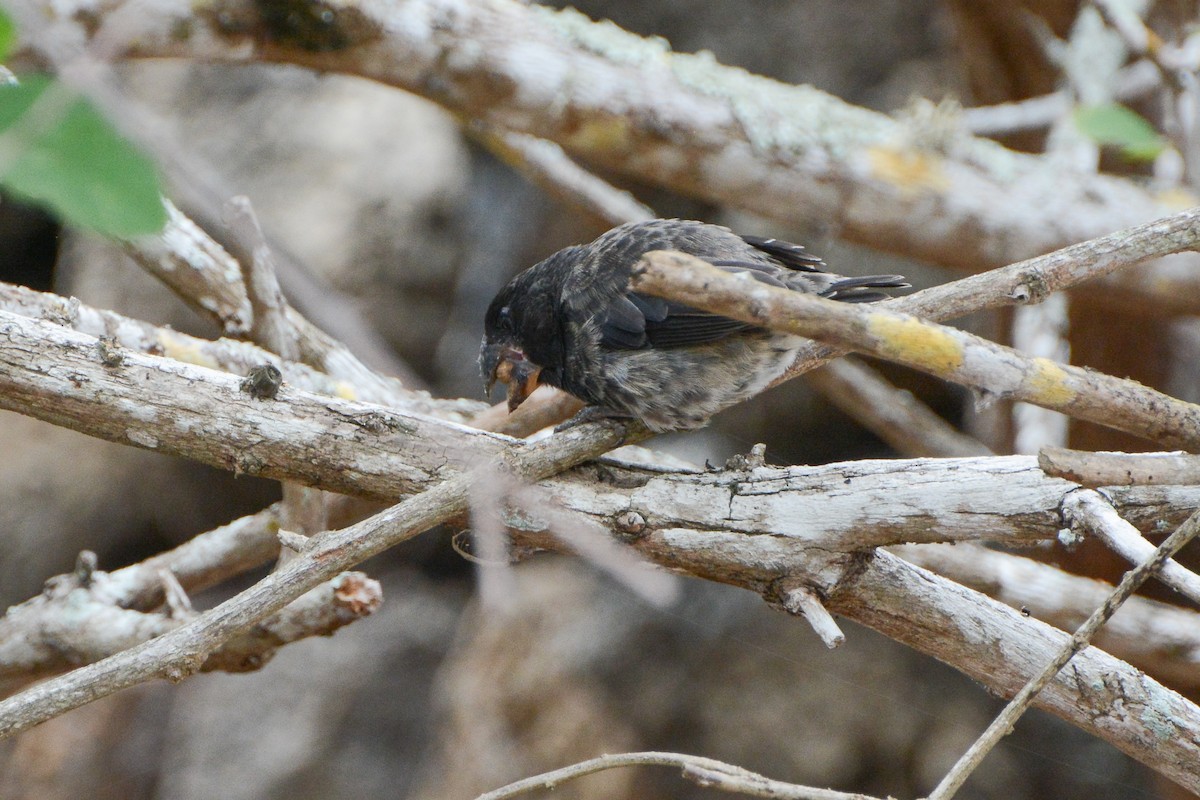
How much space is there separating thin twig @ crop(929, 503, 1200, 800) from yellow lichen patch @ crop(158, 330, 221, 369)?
7.90 ft

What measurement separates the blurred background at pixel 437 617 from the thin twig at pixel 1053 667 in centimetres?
347

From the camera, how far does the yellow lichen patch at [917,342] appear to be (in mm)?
1617

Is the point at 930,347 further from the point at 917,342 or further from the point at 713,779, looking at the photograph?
the point at 713,779

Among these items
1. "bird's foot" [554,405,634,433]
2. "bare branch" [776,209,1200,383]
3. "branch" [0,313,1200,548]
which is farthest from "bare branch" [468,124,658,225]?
"bare branch" [776,209,1200,383]

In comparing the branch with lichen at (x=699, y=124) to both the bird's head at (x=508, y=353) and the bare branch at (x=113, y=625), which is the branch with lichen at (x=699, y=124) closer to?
the bird's head at (x=508, y=353)

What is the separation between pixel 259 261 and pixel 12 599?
331 centimetres

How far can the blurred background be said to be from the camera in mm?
5180

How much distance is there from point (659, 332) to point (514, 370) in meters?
0.54

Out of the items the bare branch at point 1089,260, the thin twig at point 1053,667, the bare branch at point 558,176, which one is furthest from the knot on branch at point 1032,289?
the bare branch at point 558,176

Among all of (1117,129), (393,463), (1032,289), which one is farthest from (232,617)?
(1117,129)

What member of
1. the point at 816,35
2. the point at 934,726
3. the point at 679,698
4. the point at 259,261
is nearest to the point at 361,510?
the point at 259,261

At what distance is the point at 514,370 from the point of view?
9.62 ft

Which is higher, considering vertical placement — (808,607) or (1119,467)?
(1119,467)

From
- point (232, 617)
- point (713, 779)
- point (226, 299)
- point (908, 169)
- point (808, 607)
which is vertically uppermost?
point (908, 169)
